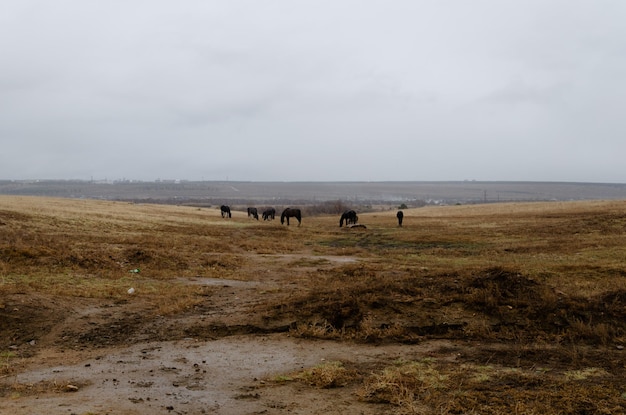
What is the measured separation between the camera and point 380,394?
718 cm

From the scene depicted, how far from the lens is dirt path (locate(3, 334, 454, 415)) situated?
682cm

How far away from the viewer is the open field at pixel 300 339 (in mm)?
7082

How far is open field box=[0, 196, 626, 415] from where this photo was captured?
708 cm

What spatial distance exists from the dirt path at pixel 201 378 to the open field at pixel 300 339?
0.12 ft

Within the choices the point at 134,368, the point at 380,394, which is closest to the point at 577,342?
the point at 380,394

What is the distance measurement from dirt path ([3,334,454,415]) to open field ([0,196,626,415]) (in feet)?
0.12

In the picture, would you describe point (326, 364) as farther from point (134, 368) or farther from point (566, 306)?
point (566, 306)

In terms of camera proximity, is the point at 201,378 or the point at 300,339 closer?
the point at 201,378

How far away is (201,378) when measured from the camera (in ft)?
26.8

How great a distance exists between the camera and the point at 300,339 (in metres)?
10.5

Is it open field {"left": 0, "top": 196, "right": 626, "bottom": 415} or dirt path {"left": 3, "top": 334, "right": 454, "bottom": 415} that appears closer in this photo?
dirt path {"left": 3, "top": 334, "right": 454, "bottom": 415}

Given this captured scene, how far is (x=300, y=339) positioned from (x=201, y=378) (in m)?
2.78

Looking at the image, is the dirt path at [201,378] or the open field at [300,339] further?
the open field at [300,339]

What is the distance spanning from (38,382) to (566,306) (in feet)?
35.0
